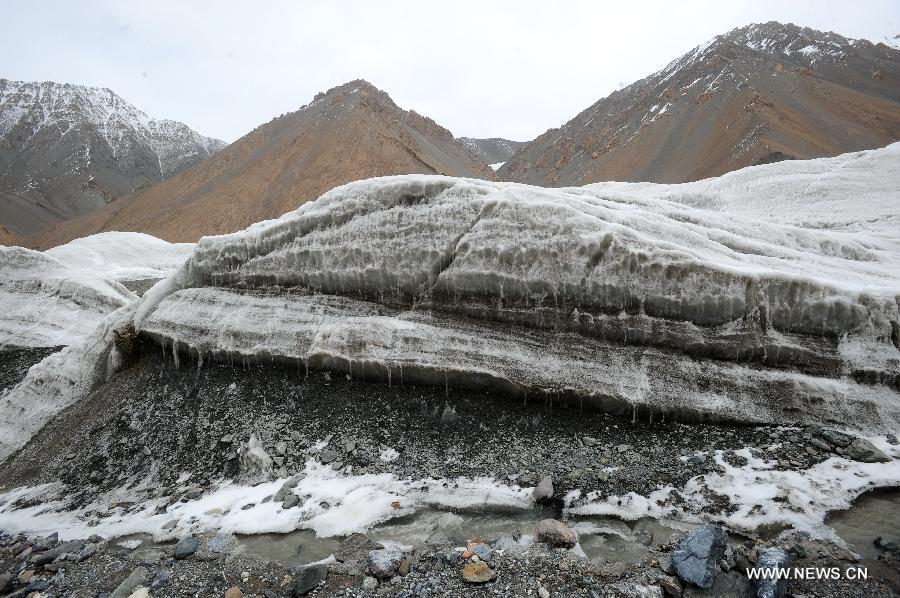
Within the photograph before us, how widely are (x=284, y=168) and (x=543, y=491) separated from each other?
183 feet

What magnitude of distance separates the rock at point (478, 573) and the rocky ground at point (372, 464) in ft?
0.04

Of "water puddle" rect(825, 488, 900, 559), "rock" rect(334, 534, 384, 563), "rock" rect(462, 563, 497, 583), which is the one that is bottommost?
"rock" rect(334, 534, 384, 563)

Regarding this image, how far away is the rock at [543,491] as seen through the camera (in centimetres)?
462

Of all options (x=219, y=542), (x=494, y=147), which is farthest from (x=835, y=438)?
(x=494, y=147)

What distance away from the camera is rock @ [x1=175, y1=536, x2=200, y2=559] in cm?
449

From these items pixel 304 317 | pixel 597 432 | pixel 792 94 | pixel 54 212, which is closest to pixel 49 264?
pixel 304 317

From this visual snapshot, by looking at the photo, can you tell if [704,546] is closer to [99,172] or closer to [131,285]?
[131,285]

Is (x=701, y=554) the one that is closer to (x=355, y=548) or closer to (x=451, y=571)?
(x=451, y=571)

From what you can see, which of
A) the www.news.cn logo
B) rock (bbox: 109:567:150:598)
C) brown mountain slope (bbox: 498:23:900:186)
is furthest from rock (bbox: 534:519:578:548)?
brown mountain slope (bbox: 498:23:900:186)

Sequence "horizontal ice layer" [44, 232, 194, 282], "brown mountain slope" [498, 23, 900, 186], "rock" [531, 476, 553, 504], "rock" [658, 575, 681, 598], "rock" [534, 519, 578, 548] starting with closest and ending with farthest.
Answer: "rock" [658, 575, 681, 598] < "rock" [534, 519, 578, 548] < "rock" [531, 476, 553, 504] < "horizontal ice layer" [44, 232, 194, 282] < "brown mountain slope" [498, 23, 900, 186]

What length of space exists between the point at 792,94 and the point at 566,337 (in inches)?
2519

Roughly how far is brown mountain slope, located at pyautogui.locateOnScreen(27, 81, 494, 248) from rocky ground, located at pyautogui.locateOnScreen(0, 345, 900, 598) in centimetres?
3993

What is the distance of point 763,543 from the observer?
3.68m

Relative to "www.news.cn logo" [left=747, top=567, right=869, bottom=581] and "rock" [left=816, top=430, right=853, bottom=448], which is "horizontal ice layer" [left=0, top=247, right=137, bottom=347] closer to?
"www.news.cn logo" [left=747, top=567, right=869, bottom=581]
